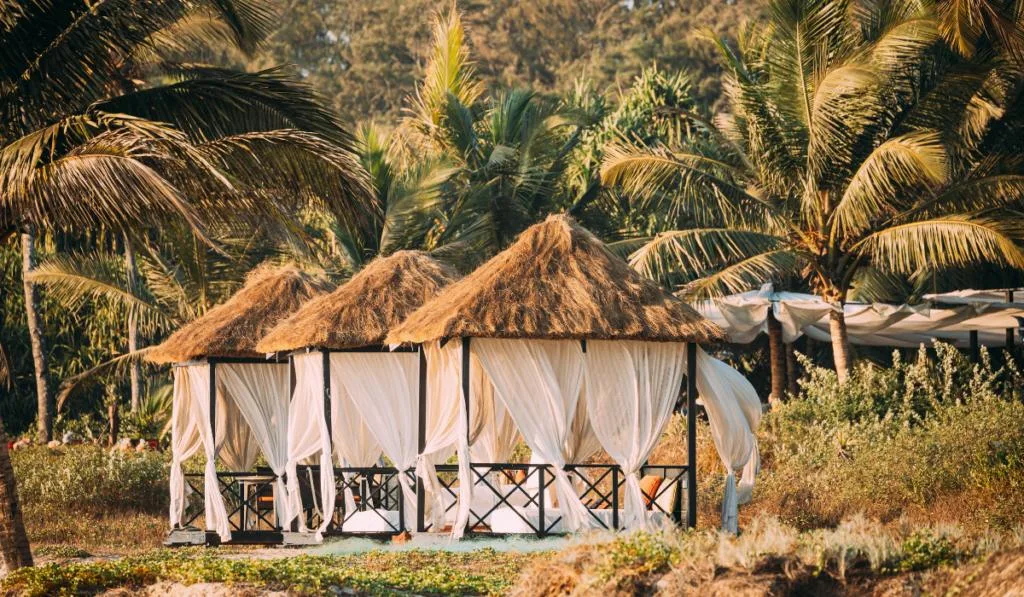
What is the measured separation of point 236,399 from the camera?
1614cm

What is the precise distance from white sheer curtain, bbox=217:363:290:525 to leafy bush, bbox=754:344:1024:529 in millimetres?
5652

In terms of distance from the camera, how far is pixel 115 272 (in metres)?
25.2

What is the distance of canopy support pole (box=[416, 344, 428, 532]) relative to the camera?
1337cm

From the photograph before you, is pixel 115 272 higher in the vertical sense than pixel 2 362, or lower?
higher

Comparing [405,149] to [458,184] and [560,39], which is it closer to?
[458,184]

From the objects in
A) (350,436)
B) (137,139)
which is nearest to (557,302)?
(350,436)

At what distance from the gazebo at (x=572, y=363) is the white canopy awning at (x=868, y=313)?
15.4ft

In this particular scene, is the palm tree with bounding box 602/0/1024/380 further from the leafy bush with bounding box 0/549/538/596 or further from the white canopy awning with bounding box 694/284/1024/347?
the leafy bush with bounding box 0/549/538/596

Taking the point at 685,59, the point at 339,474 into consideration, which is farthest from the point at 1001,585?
the point at 685,59

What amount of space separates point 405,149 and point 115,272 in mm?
5992

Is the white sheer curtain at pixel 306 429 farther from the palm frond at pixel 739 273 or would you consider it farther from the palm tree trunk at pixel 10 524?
the palm frond at pixel 739 273

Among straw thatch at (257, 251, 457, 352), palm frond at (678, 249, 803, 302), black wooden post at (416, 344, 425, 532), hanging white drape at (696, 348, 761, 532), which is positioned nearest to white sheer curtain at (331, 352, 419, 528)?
straw thatch at (257, 251, 457, 352)

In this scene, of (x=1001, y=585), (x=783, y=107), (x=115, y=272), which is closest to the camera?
(x=1001, y=585)

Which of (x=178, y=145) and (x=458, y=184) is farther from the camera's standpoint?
(x=458, y=184)
